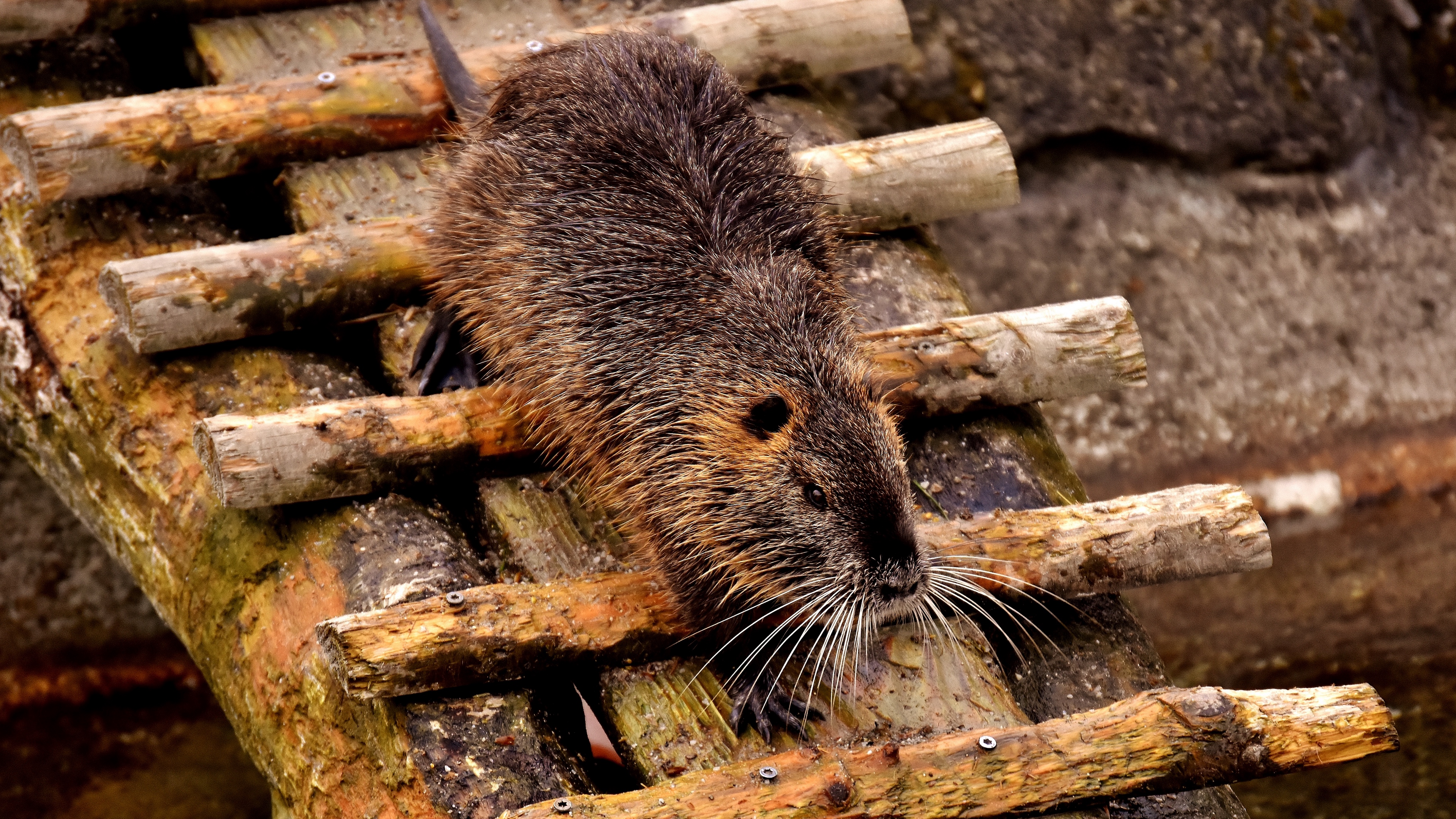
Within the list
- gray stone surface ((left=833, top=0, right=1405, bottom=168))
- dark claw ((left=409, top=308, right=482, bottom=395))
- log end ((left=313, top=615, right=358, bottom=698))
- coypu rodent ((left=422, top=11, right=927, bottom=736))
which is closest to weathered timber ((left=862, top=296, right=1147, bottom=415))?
coypu rodent ((left=422, top=11, right=927, bottom=736))

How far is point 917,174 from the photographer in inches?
140

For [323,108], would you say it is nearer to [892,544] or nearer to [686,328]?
[686,328]

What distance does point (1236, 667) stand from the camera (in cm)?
434

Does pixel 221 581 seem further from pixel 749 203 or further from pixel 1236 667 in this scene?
pixel 1236 667

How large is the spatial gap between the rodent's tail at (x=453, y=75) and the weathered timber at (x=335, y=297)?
221 mm

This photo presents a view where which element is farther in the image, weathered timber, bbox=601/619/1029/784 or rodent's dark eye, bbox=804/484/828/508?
rodent's dark eye, bbox=804/484/828/508

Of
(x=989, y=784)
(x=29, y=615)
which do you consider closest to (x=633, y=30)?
(x=989, y=784)

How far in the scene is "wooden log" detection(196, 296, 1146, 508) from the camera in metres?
2.73

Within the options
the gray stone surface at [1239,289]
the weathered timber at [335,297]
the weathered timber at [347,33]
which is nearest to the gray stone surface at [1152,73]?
the gray stone surface at [1239,289]

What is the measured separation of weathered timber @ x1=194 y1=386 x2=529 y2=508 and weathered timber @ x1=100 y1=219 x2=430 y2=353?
31cm

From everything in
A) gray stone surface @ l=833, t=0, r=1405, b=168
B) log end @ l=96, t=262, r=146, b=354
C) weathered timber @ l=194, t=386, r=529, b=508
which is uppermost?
log end @ l=96, t=262, r=146, b=354

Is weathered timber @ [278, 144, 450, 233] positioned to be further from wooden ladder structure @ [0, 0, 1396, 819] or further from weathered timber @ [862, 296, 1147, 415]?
weathered timber @ [862, 296, 1147, 415]

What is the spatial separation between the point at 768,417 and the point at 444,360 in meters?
0.82

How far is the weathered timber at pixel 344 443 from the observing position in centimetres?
272
